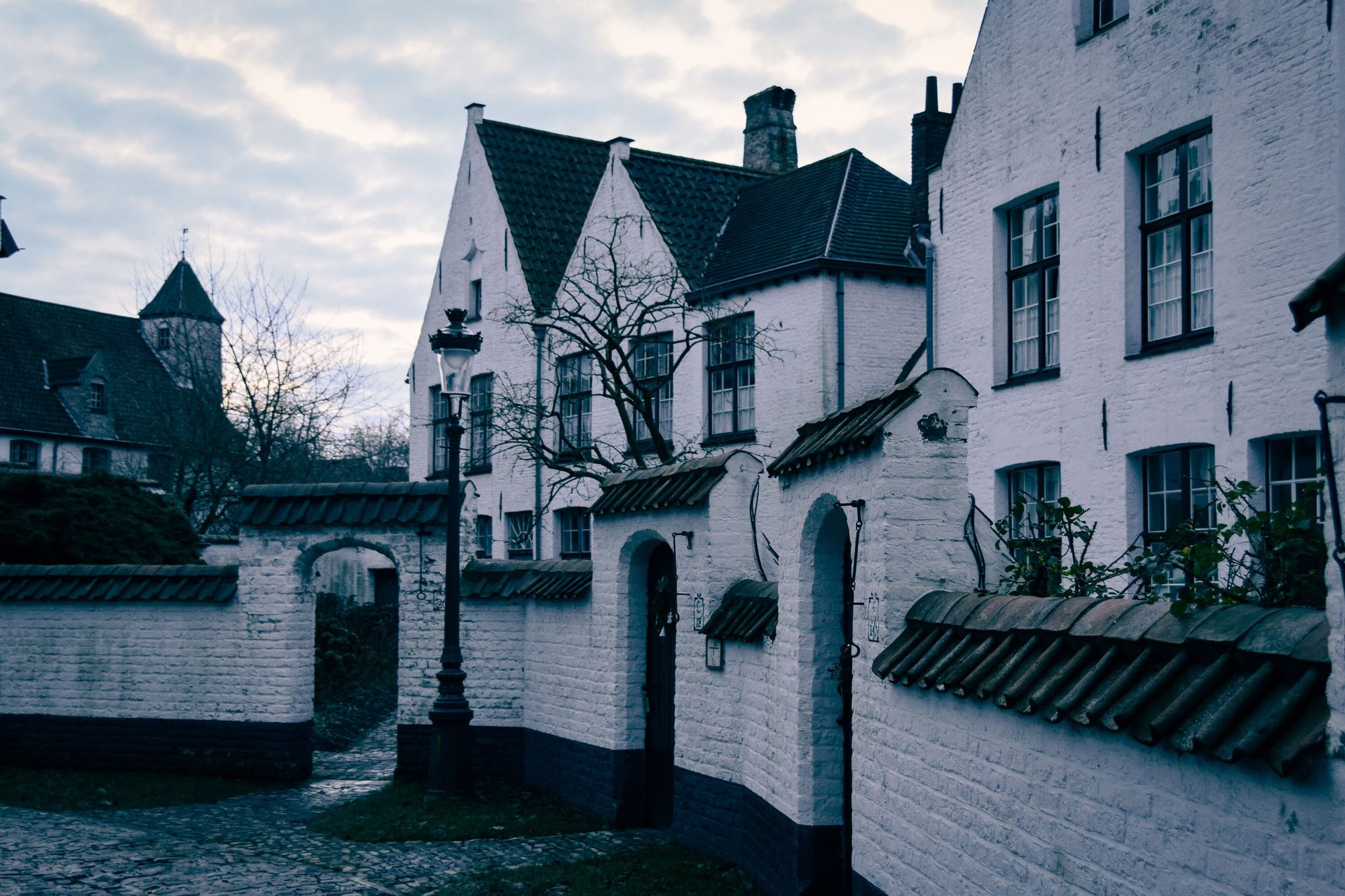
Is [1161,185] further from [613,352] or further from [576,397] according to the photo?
[576,397]

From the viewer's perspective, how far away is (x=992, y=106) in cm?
1468

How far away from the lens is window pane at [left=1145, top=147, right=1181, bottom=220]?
12.4m

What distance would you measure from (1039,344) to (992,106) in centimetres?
281

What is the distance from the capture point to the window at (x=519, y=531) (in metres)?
24.7

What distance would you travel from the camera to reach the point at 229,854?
33.4 feet

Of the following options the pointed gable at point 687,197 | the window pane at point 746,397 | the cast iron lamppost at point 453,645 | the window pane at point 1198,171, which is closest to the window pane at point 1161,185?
the window pane at point 1198,171

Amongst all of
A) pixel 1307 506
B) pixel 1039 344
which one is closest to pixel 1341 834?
pixel 1307 506

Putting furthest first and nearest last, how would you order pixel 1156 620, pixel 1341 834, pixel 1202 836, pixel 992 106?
pixel 992 106
pixel 1156 620
pixel 1202 836
pixel 1341 834

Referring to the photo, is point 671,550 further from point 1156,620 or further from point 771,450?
point 771,450

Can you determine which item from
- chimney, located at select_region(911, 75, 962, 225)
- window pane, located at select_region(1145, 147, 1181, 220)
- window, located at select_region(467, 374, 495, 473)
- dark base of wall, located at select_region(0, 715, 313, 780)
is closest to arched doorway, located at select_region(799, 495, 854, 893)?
window pane, located at select_region(1145, 147, 1181, 220)

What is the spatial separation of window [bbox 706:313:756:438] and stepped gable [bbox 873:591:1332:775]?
1440 cm

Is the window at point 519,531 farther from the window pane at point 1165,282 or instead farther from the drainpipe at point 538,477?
the window pane at point 1165,282

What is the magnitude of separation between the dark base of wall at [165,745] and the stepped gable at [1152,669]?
9865 mm

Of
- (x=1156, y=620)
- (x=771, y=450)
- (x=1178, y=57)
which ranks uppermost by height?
(x=1178, y=57)
